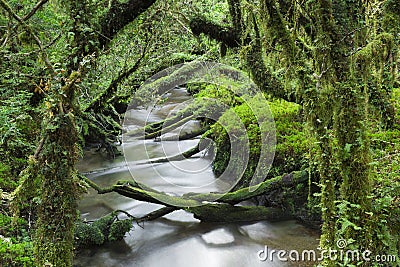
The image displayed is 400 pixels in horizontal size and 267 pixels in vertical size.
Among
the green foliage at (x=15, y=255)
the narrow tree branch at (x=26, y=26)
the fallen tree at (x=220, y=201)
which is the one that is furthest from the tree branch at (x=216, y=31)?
the green foliage at (x=15, y=255)

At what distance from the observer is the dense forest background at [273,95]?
2434mm

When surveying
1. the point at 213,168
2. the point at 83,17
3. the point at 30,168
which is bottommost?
the point at 213,168

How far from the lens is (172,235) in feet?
17.9

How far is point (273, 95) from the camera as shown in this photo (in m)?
5.38

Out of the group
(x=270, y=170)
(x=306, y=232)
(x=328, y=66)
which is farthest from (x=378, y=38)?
(x=270, y=170)

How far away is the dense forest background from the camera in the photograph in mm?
2434

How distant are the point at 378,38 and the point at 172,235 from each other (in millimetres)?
3944

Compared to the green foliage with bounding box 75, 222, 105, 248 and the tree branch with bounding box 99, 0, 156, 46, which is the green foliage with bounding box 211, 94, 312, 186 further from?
the tree branch with bounding box 99, 0, 156, 46

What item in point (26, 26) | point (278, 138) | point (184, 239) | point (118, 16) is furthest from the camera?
point (278, 138)

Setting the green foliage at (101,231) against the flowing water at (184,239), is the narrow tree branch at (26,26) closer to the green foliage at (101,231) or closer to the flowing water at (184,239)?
the green foliage at (101,231)

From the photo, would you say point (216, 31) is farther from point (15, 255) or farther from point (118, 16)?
point (15, 255)

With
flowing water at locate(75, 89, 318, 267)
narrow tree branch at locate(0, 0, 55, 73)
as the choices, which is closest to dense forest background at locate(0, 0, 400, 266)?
narrow tree branch at locate(0, 0, 55, 73)

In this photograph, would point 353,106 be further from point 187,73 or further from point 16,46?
point 187,73

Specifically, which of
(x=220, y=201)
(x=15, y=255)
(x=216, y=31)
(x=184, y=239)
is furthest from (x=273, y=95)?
(x=15, y=255)
